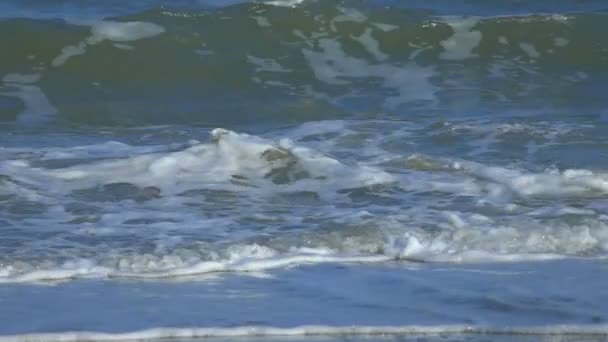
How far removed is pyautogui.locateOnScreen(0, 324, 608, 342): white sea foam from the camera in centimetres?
392

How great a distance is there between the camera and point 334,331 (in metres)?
4.00

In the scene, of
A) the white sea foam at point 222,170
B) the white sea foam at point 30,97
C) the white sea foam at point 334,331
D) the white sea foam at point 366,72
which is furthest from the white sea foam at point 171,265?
the white sea foam at point 366,72

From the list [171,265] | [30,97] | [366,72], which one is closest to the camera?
[171,265]

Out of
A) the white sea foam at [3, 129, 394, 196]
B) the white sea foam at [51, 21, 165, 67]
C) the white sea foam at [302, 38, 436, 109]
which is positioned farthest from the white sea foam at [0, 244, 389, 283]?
the white sea foam at [51, 21, 165, 67]

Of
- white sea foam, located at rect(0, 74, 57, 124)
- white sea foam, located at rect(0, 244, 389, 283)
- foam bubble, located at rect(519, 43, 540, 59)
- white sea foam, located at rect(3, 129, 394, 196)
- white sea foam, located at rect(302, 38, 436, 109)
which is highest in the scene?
foam bubble, located at rect(519, 43, 540, 59)

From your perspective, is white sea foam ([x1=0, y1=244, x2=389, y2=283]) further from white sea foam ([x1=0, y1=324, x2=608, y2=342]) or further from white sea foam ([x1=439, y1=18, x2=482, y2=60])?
white sea foam ([x1=439, y1=18, x2=482, y2=60])

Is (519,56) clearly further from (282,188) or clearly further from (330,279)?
(330,279)

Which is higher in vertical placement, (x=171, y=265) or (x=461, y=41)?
(x=461, y=41)

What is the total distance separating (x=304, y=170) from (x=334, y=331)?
8.45 ft

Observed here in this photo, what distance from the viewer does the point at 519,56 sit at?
10.4 metres

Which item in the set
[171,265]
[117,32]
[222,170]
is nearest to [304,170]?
Result: [222,170]

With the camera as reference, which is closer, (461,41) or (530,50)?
(530,50)

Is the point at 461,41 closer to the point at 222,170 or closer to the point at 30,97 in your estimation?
the point at 30,97

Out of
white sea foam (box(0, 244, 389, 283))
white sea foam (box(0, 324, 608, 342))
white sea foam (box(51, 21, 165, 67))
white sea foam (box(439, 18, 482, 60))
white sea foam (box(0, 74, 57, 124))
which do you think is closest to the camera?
white sea foam (box(0, 324, 608, 342))
